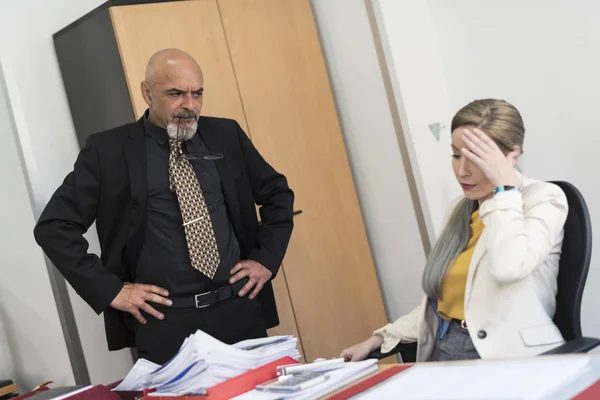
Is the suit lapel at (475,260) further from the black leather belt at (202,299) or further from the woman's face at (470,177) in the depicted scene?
the black leather belt at (202,299)

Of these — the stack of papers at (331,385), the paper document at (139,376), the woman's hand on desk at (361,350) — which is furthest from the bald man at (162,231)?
the stack of papers at (331,385)

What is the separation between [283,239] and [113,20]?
1180mm

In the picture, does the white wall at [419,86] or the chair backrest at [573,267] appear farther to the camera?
the white wall at [419,86]

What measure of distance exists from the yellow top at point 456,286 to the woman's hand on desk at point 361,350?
19cm

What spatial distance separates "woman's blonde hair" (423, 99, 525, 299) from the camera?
2018mm

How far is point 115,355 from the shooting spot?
3.32m

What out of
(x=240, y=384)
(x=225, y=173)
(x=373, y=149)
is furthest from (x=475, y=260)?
(x=373, y=149)

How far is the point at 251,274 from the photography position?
2568mm

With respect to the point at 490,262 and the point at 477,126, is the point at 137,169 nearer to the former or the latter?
the point at 477,126

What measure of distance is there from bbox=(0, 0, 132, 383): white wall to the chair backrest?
7.00 feet

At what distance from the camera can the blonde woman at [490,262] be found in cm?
178

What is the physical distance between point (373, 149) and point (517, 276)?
199 centimetres

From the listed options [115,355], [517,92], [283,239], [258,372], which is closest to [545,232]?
[258,372]

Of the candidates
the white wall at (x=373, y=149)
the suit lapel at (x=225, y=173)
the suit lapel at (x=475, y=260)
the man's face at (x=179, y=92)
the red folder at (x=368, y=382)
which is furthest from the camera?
the white wall at (x=373, y=149)
